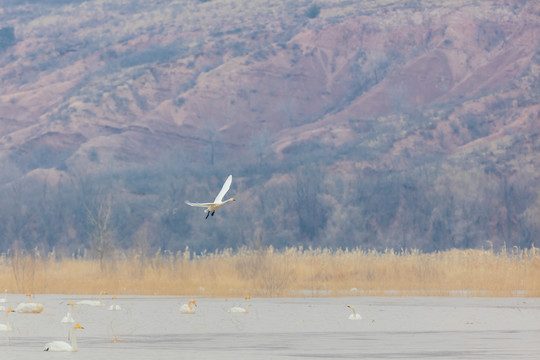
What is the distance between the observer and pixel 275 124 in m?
88.9

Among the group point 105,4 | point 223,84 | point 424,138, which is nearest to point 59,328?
point 424,138

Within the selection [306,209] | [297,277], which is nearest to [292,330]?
[297,277]

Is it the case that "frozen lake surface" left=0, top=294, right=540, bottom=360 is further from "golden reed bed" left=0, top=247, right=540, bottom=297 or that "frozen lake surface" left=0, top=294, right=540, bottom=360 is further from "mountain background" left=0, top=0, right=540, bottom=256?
"mountain background" left=0, top=0, right=540, bottom=256

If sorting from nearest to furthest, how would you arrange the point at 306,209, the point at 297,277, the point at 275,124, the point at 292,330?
1. the point at 292,330
2. the point at 297,277
3. the point at 306,209
4. the point at 275,124

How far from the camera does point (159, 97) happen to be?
92938 millimetres

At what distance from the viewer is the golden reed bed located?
29797 millimetres

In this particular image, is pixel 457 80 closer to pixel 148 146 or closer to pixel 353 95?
pixel 353 95

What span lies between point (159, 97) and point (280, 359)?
79403 mm

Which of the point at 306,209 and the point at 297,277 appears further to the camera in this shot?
the point at 306,209

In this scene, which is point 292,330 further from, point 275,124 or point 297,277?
point 275,124

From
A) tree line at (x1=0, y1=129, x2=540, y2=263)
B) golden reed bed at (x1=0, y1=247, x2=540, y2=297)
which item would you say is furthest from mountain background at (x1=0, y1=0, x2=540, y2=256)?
golden reed bed at (x1=0, y1=247, x2=540, y2=297)

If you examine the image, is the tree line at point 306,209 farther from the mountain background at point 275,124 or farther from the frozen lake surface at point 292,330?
the frozen lake surface at point 292,330

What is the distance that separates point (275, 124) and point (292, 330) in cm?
6973

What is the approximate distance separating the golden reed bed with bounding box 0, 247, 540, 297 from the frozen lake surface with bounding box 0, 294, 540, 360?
225 cm
